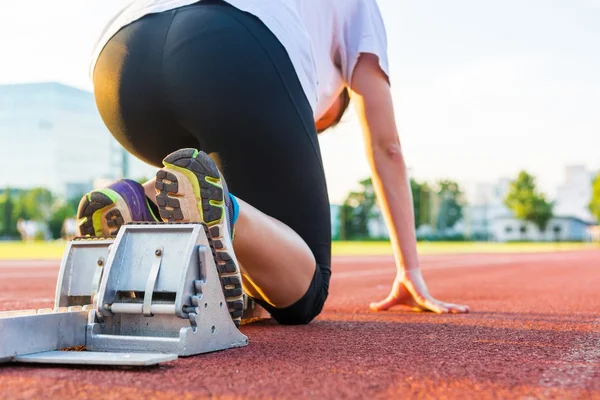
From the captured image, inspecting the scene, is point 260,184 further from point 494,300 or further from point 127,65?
point 494,300

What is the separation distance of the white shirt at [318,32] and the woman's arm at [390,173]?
0.22ft

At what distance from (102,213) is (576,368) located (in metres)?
1.47

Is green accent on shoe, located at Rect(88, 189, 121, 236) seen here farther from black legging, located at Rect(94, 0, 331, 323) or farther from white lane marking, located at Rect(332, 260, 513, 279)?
white lane marking, located at Rect(332, 260, 513, 279)

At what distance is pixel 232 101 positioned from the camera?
2293mm

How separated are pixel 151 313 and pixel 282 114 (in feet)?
2.98

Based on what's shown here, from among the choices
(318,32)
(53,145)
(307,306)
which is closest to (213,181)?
(307,306)

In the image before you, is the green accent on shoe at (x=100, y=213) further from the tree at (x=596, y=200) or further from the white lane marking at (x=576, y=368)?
the tree at (x=596, y=200)

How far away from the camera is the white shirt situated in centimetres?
245

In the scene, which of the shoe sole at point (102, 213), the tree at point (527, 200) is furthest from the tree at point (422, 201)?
the shoe sole at point (102, 213)

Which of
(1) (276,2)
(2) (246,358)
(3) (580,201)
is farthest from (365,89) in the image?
(3) (580,201)

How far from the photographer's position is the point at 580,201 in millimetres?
102625

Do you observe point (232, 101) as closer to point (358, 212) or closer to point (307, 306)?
point (307, 306)

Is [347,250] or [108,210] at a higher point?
[108,210]

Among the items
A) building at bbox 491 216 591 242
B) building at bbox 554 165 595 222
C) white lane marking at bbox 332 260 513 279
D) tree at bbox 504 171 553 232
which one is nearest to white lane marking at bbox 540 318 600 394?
white lane marking at bbox 332 260 513 279
